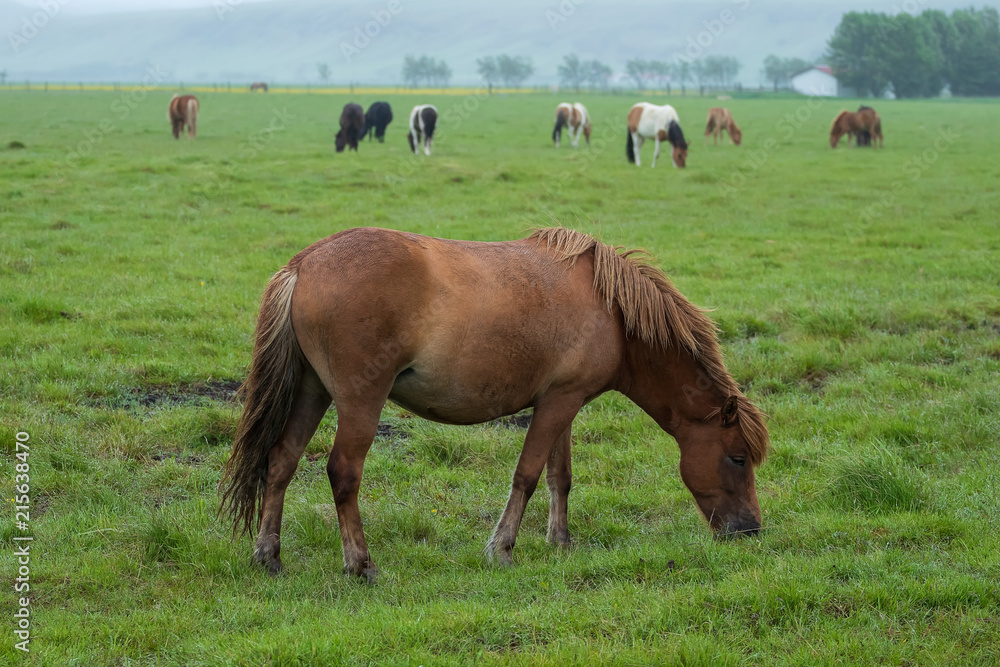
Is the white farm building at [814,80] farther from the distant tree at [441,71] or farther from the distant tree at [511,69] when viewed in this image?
the distant tree at [441,71]

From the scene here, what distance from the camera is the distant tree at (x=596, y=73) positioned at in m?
154

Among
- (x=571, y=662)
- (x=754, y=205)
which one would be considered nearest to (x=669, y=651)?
(x=571, y=662)

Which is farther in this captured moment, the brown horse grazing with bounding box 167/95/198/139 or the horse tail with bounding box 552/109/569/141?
the horse tail with bounding box 552/109/569/141

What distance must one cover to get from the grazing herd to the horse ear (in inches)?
789

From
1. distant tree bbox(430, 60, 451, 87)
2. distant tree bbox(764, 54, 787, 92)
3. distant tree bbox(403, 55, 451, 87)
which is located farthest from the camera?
distant tree bbox(430, 60, 451, 87)

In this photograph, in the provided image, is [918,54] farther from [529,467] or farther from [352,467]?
[352,467]

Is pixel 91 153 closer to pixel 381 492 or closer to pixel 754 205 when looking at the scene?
pixel 754 205

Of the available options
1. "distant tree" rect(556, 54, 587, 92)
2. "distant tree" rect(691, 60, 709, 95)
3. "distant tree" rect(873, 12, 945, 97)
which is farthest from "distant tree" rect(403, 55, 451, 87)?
"distant tree" rect(873, 12, 945, 97)

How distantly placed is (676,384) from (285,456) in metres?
2.10

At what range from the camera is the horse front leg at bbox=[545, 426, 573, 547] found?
4.51 metres

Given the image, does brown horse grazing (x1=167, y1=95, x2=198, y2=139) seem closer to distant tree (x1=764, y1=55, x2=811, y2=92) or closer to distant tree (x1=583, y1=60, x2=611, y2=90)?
distant tree (x1=764, y1=55, x2=811, y2=92)

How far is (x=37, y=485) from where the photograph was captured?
4766 mm

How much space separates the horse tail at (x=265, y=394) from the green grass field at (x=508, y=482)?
0.32m

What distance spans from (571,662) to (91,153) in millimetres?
21999
